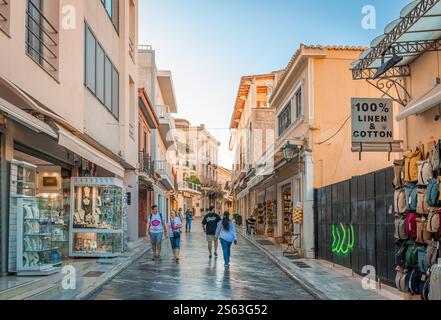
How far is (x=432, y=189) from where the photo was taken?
8.74 m

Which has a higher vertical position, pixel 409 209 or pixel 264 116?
pixel 264 116

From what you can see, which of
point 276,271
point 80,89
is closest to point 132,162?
point 80,89

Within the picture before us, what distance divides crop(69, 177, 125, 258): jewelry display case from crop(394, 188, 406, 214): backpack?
32.2 feet

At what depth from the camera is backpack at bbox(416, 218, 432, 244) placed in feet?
30.2

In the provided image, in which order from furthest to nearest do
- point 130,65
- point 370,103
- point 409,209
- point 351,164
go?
point 130,65 < point 351,164 < point 370,103 < point 409,209

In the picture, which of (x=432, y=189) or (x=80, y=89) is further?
(x=80, y=89)

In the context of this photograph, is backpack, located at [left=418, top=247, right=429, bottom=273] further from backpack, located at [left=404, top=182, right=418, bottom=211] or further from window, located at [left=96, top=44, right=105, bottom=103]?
window, located at [left=96, top=44, right=105, bottom=103]

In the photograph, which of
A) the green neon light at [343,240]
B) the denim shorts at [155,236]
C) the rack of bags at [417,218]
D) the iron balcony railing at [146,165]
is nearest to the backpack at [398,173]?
the rack of bags at [417,218]

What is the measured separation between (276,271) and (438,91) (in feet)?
25.9

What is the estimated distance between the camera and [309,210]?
18641 millimetres

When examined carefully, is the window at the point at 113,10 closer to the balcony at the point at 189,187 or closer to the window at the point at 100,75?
the window at the point at 100,75

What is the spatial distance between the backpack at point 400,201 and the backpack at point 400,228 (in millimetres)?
140

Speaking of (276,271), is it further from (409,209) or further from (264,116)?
(264,116)

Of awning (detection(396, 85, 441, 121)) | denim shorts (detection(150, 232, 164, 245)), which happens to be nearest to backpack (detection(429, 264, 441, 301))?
awning (detection(396, 85, 441, 121))
